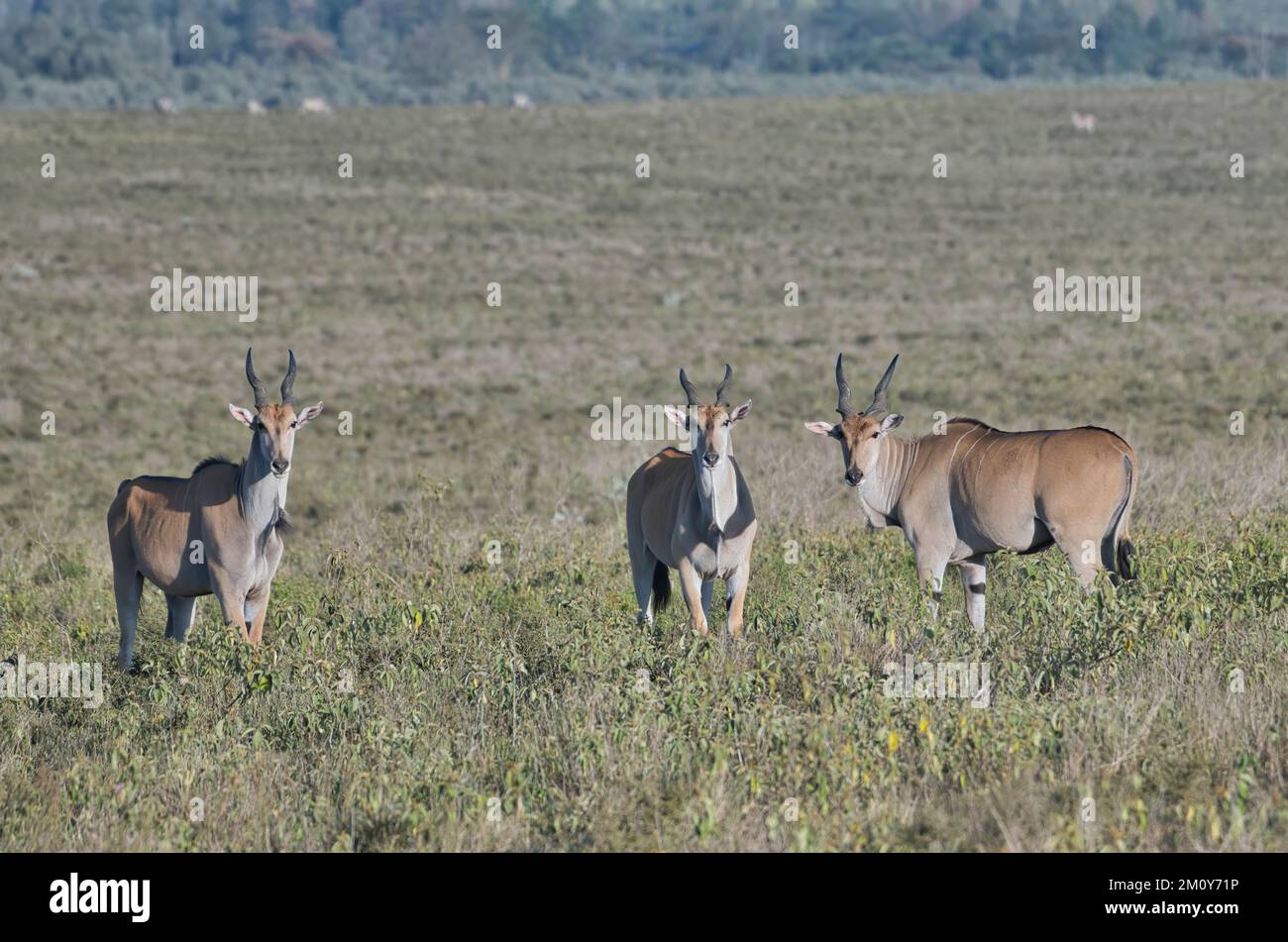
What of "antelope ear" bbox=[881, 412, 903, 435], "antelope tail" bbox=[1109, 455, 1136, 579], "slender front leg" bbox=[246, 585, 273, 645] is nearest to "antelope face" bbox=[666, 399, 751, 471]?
"antelope ear" bbox=[881, 412, 903, 435]

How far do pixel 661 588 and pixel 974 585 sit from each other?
6.65ft

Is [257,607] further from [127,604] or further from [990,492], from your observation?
[990,492]

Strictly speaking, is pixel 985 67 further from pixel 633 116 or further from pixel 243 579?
pixel 243 579

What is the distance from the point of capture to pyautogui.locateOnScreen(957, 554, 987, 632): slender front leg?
32.6 feet

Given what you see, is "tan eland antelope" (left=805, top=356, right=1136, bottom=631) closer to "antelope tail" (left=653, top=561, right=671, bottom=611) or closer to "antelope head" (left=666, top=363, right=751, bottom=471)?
"antelope head" (left=666, top=363, right=751, bottom=471)

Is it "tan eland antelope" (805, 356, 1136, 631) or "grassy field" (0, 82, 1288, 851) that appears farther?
"tan eland antelope" (805, 356, 1136, 631)

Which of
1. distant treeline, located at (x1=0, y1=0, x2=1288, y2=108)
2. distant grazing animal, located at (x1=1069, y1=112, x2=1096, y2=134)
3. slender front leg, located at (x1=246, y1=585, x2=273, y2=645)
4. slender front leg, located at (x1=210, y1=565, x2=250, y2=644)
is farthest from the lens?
distant treeline, located at (x1=0, y1=0, x2=1288, y2=108)

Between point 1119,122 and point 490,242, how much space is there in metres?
34.1

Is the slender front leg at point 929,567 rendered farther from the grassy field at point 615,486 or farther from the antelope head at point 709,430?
the antelope head at point 709,430

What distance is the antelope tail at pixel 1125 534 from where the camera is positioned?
32.1 feet

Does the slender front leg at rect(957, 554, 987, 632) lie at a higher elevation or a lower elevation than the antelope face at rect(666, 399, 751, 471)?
lower

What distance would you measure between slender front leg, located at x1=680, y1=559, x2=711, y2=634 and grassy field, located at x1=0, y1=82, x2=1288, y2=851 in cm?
27

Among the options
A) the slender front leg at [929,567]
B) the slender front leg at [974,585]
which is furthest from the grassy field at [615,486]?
the slender front leg at [929,567]
